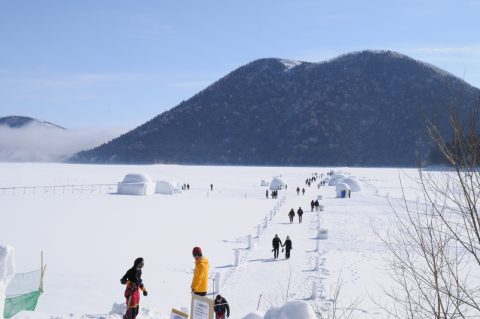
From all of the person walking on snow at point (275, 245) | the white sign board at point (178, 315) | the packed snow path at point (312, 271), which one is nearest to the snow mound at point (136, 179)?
the packed snow path at point (312, 271)

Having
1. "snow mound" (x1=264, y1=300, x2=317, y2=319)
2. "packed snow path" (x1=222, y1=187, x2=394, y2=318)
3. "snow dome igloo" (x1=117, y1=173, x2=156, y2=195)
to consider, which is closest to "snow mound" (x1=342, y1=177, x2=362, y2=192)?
"snow dome igloo" (x1=117, y1=173, x2=156, y2=195)

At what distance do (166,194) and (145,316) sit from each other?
37343 millimetres

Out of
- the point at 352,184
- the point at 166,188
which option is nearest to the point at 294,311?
the point at 166,188

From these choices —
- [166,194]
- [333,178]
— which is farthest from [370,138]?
[166,194]

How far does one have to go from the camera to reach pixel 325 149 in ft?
627

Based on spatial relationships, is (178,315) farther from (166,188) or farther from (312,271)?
(166,188)

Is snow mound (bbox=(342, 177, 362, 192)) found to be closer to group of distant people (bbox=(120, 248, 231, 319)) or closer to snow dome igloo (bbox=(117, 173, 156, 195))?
snow dome igloo (bbox=(117, 173, 156, 195))

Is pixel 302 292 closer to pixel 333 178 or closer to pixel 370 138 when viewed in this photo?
pixel 333 178

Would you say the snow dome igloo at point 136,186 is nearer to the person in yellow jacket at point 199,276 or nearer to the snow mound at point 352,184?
the snow mound at point 352,184

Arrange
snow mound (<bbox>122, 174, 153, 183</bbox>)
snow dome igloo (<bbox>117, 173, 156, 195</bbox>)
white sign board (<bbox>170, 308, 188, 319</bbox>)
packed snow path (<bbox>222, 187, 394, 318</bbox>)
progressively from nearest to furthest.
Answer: white sign board (<bbox>170, 308, 188, 319</bbox>) → packed snow path (<bbox>222, 187, 394, 318</bbox>) → snow dome igloo (<bbox>117, 173, 156, 195</bbox>) → snow mound (<bbox>122, 174, 153, 183</bbox>)

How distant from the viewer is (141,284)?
823cm

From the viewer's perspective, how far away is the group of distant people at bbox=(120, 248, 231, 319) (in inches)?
319

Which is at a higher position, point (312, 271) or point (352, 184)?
point (352, 184)

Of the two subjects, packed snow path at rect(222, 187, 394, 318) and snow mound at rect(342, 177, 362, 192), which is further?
snow mound at rect(342, 177, 362, 192)
